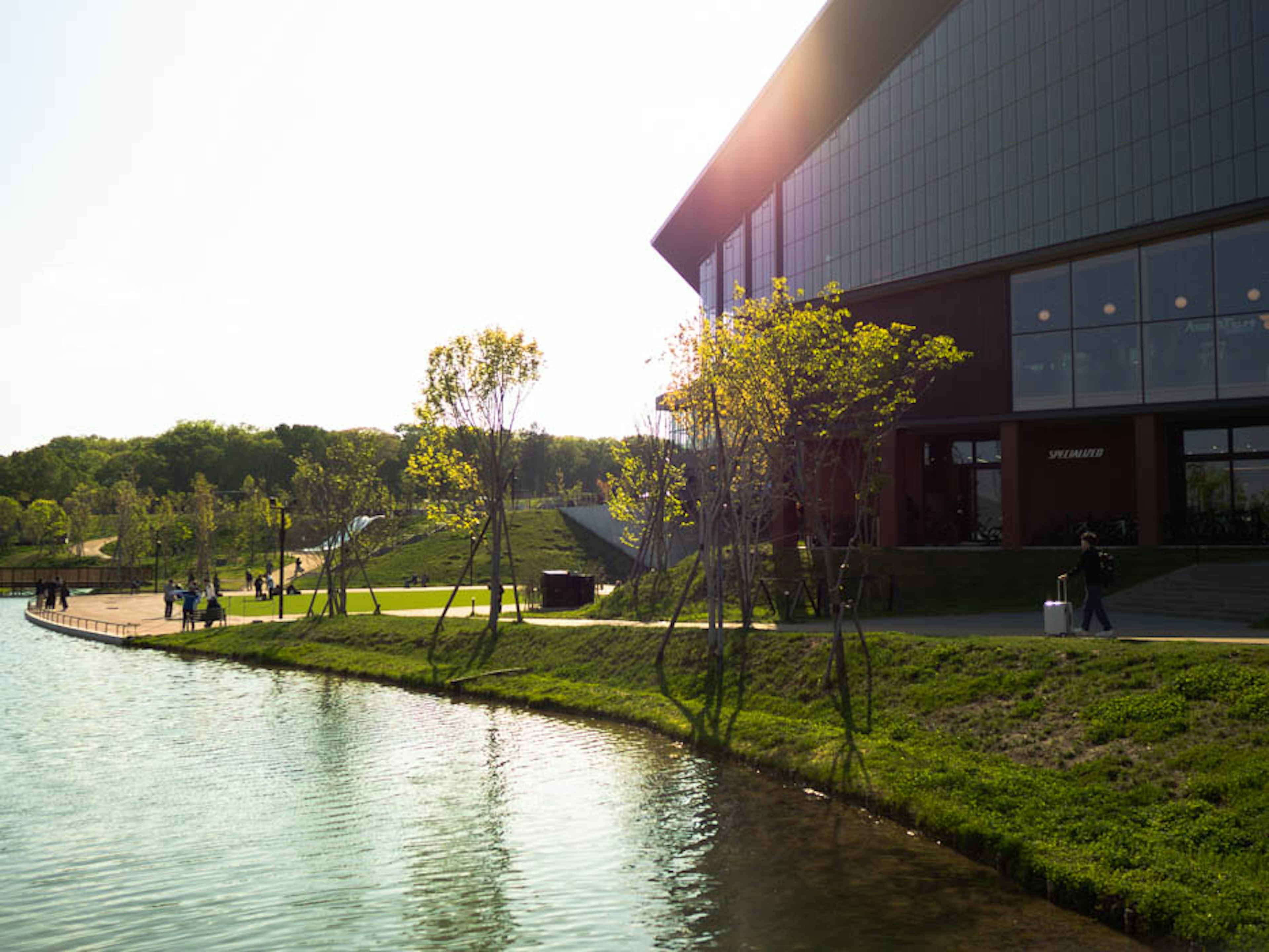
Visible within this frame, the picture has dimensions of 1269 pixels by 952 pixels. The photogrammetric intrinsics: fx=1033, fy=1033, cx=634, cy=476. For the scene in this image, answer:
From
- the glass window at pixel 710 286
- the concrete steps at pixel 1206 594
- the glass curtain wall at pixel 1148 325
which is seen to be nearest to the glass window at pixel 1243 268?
the glass curtain wall at pixel 1148 325

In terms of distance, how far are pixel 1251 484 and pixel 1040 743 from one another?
89.7 ft

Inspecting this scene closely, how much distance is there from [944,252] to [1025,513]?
12120mm

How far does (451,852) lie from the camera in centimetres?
1143

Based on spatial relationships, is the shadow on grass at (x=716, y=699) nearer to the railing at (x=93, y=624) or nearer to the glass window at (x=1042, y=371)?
the glass window at (x=1042, y=371)

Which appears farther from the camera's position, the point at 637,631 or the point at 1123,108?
the point at 1123,108

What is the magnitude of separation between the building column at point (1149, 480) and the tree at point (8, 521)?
110092 mm

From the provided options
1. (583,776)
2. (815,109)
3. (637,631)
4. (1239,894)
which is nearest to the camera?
(1239,894)

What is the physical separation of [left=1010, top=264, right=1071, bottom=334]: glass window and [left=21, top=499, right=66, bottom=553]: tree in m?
103

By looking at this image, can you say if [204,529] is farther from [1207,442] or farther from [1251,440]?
[1251,440]

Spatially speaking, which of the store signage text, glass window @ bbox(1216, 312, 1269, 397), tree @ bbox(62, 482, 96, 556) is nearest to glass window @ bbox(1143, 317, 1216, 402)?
glass window @ bbox(1216, 312, 1269, 397)

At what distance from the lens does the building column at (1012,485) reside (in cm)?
3681

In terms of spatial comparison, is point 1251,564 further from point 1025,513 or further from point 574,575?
point 574,575

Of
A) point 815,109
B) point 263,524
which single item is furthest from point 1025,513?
point 263,524

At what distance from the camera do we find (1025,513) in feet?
133
